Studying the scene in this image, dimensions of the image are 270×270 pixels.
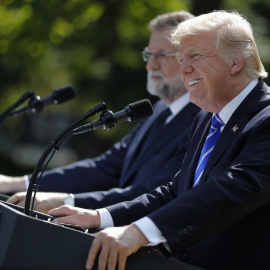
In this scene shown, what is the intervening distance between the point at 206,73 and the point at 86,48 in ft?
32.2

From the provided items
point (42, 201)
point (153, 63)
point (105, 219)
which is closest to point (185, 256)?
point (105, 219)

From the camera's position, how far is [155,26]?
512cm

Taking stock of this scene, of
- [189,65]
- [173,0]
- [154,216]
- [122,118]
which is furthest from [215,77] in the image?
[173,0]

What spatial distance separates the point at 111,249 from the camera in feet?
7.57

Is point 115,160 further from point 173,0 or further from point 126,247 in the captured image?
point 173,0

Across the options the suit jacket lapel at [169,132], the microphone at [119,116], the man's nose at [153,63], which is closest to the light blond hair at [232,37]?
the microphone at [119,116]

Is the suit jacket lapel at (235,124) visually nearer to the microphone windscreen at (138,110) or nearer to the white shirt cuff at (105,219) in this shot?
the microphone windscreen at (138,110)

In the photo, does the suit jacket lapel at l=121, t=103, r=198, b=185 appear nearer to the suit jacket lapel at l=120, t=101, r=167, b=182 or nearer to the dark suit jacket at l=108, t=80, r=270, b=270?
the suit jacket lapel at l=120, t=101, r=167, b=182

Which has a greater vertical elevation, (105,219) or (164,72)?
(164,72)

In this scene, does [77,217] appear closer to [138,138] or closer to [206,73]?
[206,73]

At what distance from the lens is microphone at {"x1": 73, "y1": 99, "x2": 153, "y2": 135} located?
2.80 meters

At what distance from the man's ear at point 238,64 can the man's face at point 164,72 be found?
179 centimetres

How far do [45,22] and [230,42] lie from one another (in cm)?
533

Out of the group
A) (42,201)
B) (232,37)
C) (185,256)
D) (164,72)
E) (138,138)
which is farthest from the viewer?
(164,72)
